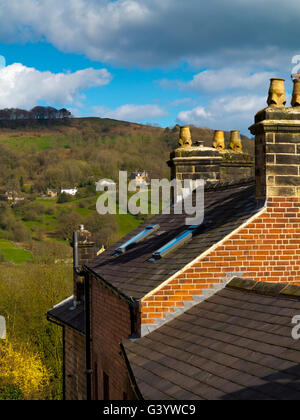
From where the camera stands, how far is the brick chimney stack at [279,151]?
905 cm

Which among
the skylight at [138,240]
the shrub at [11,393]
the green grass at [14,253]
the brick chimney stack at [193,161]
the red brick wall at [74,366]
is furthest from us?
the green grass at [14,253]

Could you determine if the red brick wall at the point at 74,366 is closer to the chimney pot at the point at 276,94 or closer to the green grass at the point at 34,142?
the chimney pot at the point at 276,94

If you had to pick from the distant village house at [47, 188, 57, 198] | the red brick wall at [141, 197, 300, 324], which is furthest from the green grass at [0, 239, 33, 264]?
the red brick wall at [141, 197, 300, 324]

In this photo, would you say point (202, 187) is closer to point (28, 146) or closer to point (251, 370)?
point (251, 370)

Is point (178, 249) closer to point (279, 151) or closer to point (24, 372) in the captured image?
point (279, 151)

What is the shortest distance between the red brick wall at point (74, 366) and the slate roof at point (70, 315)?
27cm

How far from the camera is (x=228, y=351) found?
609cm

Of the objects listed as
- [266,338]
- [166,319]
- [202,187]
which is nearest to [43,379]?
[202,187]

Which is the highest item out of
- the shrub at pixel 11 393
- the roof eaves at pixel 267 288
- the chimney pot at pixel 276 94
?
the chimney pot at pixel 276 94

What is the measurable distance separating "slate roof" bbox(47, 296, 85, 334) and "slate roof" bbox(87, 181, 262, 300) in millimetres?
2852

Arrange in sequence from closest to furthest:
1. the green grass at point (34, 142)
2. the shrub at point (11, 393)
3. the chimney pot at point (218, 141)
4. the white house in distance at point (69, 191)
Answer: the chimney pot at point (218, 141) < the shrub at point (11, 393) < the white house in distance at point (69, 191) < the green grass at point (34, 142)

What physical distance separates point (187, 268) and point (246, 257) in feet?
3.25

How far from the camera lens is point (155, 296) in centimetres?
822

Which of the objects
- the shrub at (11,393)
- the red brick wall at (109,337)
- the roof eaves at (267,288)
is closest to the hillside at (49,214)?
the shrub at (11,393)
